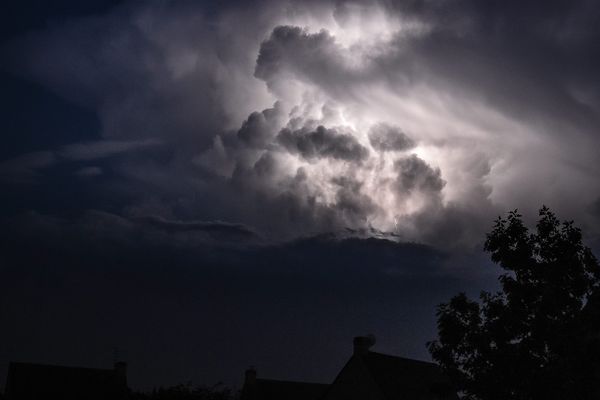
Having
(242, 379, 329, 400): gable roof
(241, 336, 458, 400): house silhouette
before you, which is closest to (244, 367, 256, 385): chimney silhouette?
(242, 379, 329, 400): gable roof

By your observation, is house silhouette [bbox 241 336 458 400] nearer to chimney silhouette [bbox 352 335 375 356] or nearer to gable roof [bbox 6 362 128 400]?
chimney silhouette [bbox 352 335 375 356]

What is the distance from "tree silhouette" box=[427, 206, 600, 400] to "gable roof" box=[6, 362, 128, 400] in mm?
48191

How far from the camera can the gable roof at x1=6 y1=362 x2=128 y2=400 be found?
214 feet

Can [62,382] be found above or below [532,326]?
above

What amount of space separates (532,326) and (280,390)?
56.5m

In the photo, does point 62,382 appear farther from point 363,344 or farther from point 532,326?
point 532,326

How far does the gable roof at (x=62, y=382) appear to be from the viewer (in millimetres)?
65250

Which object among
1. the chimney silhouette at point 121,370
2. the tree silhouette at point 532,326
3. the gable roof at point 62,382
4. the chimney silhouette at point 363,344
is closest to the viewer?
the tree silhouette at point 532,326

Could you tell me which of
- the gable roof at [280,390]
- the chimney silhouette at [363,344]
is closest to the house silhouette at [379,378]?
the chimney silhouette at [363,344]

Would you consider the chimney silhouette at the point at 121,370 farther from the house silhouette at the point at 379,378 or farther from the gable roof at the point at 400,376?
the gable roof at the point at 400,376

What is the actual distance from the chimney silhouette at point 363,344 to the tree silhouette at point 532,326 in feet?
93.0

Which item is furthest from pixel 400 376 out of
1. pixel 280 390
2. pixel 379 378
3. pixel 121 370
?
pixel 121 370

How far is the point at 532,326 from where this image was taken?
27.2m

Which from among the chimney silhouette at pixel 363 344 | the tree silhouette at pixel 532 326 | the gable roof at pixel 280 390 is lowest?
the tree silhouette at pixel 532 326
